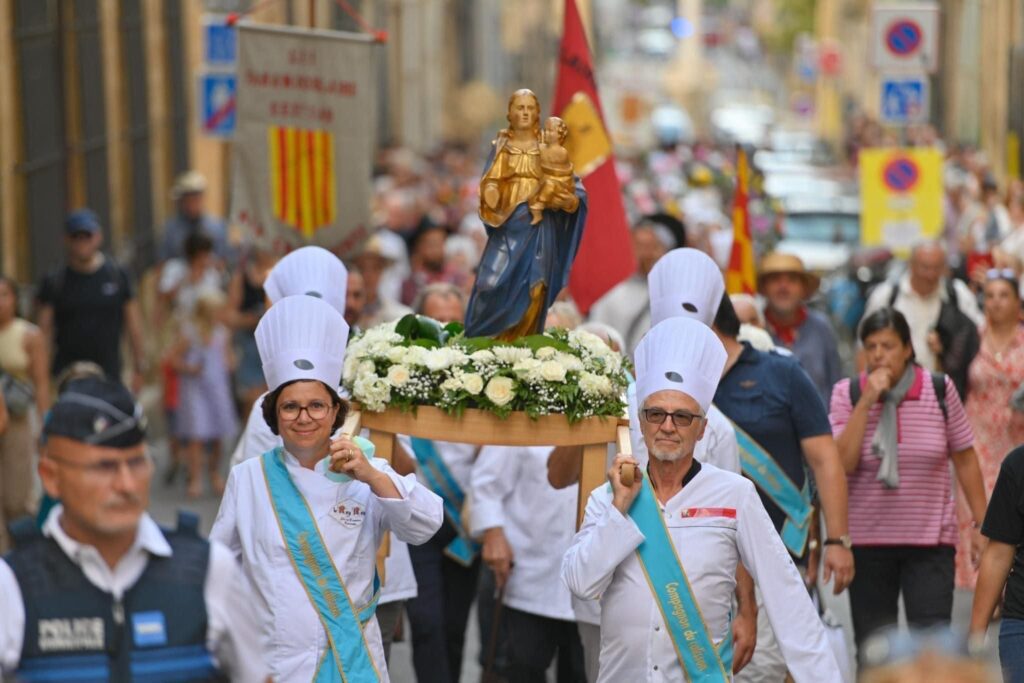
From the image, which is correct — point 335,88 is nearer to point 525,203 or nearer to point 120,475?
point 525,203

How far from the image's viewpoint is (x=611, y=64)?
122 m

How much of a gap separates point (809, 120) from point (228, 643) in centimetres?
8390

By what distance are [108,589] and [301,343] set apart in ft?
6.92

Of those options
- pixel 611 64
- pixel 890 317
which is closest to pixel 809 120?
pixel 611 64

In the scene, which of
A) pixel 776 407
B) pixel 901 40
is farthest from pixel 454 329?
pixel 901 40

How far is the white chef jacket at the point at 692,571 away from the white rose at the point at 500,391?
3.32 feet

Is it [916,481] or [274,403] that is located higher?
[274,403]

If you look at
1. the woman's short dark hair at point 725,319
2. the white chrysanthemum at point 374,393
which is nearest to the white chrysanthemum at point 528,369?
the white chrysanthemum at point 374,393

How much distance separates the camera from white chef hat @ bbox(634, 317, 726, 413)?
6.59 m

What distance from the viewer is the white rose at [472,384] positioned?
7523 millimetres

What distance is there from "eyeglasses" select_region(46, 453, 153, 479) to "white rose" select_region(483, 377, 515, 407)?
8.91 feet

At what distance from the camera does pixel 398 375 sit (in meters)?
7.61

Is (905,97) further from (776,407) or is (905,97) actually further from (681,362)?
(681,362)

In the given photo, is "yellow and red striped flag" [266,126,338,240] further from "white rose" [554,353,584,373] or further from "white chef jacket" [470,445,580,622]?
"white rose" [554,353,584,373]
